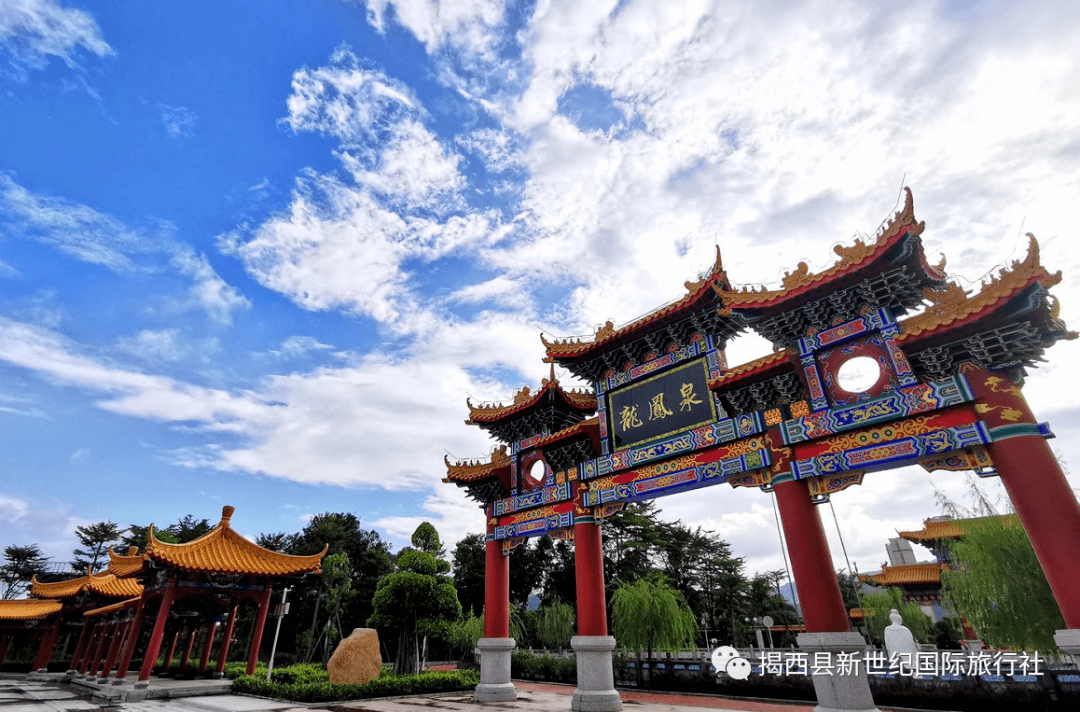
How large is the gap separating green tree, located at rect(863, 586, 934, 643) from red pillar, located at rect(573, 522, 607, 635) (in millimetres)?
19974

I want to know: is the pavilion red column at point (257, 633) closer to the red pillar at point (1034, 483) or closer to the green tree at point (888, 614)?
the red pillar at point (1034, 483)

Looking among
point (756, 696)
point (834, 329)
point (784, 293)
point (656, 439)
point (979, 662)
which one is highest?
point (784, 293)

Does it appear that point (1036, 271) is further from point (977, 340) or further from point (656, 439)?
point (656, 439)

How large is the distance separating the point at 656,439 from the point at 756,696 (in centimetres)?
836

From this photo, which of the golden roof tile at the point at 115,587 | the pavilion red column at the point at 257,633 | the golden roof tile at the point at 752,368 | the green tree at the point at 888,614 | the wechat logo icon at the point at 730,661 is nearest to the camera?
the golden roof tile at the point at 752,368

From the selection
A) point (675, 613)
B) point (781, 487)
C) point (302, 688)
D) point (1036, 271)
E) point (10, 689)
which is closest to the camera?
point (1036, 271)

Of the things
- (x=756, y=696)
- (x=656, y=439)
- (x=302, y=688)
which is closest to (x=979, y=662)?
(x=756, y=696)

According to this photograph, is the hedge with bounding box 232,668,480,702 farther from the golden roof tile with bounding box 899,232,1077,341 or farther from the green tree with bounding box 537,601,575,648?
the golden roof tile with bounding box 899,232,1077,341

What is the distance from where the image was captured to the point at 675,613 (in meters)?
17.3

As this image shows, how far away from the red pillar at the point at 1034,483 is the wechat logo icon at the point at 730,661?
18.5 ft

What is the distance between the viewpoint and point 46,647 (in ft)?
87.6

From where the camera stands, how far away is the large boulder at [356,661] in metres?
14.3

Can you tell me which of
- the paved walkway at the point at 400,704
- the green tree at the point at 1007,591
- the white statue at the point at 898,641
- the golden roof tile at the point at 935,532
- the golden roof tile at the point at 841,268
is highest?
the golden roof tile at the point at 841,268

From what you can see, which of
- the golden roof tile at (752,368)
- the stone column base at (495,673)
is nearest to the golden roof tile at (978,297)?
the golden roof tile at (752,368)
